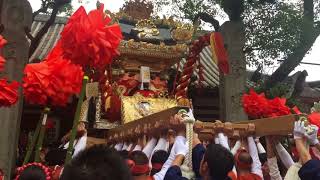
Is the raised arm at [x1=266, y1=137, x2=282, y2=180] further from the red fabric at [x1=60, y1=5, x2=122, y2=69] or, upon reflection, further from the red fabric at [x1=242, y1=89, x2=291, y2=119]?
the red fabric at [x1=60, y1=5, x2=122, y2=69]

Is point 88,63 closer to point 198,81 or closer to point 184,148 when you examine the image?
point 184,148

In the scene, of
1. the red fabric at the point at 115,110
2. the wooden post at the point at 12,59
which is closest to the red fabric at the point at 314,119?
the wooden post at the point at 12,59

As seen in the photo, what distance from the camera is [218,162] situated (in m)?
2.85

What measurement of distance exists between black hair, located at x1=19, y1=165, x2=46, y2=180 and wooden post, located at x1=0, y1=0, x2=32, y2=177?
809mm

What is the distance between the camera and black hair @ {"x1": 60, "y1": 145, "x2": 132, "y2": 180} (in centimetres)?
164

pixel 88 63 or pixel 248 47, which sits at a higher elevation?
pixel 248 47

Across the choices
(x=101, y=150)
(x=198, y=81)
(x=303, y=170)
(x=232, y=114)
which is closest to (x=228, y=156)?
(x=303, y=170)

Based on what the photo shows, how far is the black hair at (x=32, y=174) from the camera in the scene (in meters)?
2.70

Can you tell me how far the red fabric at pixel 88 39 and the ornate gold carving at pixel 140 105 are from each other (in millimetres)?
4644

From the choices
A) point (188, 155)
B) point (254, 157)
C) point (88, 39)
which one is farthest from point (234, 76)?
point (88, 39)

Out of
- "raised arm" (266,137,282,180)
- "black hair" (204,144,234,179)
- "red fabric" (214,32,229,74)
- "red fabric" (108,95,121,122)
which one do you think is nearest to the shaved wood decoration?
"raised arm" (266,137,282,180)

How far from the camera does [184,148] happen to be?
3371 millimetres

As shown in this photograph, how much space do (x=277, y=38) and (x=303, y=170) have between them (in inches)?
215

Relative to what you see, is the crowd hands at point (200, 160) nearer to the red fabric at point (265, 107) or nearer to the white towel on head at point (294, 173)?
the white towel on head at point (294, 173)
